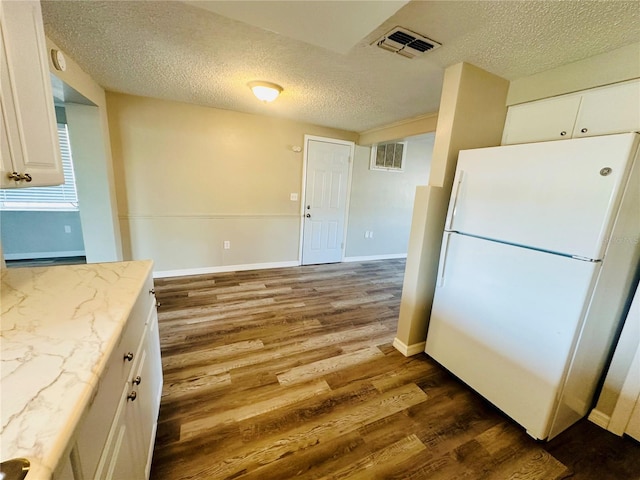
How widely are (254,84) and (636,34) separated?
255cm

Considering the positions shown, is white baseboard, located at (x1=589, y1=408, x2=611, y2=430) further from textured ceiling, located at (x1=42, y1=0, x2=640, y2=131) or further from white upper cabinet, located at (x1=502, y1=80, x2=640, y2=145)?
textured ceiling, located at (x1=42, y1=0, x2=640, y2=131)

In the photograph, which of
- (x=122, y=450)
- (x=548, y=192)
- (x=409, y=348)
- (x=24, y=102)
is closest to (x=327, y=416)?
(x=409, y=348)

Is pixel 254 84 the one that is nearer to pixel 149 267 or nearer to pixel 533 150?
→ pixel 149 267

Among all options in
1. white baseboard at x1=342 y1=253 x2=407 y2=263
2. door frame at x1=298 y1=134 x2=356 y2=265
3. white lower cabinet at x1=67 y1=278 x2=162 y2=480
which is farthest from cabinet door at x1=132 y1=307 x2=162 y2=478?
white baseboard at x1=342 y1=253 x2=407 y2=263

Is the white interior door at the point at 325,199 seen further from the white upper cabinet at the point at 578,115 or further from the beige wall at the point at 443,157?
the white upper cabinet at the point at 578,115

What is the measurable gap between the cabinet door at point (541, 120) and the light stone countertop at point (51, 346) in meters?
2.76

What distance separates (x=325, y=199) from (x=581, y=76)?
125 inches

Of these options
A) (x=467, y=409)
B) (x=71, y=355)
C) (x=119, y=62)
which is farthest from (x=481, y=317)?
(x=119, y=62)

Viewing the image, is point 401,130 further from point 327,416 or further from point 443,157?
point 327,416

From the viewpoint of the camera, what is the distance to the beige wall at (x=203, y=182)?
320 cm

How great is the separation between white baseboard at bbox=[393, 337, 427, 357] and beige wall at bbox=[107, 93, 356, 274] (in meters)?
2.49

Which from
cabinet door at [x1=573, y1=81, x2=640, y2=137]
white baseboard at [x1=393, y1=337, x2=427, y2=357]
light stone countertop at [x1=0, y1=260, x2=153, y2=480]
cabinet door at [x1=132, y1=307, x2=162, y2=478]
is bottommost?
white baseboard at [x1=393, y1=337, x2=427, y2=357]

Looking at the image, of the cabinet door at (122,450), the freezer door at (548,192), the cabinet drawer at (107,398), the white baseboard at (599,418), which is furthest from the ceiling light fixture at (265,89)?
the white baseboard at (599,418)

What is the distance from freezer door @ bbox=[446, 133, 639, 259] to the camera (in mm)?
1199
